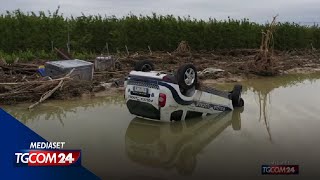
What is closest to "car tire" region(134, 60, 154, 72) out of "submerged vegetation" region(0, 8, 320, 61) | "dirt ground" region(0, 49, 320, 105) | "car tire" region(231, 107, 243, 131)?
"car tire" region(231, 107, 243, 131)

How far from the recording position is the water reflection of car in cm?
656

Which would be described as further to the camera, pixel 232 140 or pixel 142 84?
pixel 142 84

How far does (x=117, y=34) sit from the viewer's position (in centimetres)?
2328

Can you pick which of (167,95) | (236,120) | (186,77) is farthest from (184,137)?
(236,120)

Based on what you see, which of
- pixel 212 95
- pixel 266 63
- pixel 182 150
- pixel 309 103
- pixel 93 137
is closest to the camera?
pixel 182 150

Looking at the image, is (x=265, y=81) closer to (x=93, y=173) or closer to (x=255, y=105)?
(x=255, y=105)

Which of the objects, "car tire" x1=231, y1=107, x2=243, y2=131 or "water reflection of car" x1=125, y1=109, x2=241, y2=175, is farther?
"car tire" x1=231, y1=107, x2=243, y2=131

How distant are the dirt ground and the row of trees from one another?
1.76 metres

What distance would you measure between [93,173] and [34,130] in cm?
276

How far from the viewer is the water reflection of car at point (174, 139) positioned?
21.5 feet

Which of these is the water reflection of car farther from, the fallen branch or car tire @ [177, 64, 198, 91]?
the fallen branch

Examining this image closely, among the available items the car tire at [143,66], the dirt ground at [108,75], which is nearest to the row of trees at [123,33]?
the dirt ground at [108,75]

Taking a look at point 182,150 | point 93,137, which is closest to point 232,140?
point 182,150

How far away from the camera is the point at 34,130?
8211 mm
